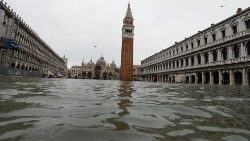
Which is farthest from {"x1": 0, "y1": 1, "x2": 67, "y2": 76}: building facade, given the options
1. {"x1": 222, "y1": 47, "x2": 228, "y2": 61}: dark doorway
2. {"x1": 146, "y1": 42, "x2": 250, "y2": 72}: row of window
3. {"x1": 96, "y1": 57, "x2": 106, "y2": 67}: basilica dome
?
{"x1": 96, "y1": 57, "x2": 106, "y2": 67}: basilica dome

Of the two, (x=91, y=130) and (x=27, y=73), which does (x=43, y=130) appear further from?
(x=27, y=73)

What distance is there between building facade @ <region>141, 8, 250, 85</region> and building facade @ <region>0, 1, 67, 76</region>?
2705 centimetres

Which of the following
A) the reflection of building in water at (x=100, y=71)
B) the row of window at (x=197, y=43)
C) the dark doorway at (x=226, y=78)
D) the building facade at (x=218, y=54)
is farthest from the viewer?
the reflection of building in water at (x=100, y=71)

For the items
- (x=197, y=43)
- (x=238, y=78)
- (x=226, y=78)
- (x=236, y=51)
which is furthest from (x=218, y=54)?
(x=197, y=43)

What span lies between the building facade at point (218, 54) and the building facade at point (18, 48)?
88.8ft

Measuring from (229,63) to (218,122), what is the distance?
29495 mm

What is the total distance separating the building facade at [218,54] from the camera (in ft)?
91.9

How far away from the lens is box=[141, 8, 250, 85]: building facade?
91.9 feet

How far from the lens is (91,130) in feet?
7.91

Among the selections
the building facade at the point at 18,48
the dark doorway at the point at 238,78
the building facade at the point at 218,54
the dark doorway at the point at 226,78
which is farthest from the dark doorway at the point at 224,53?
the building facade at the point at 18,48

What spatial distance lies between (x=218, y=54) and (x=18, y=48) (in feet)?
99.5

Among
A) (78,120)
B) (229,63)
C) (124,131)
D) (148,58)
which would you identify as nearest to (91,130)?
(124,131)

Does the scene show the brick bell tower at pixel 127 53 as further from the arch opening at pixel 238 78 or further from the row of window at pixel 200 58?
the arch opening at pixel 238 78

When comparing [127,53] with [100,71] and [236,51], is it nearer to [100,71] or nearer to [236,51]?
[236,51]
